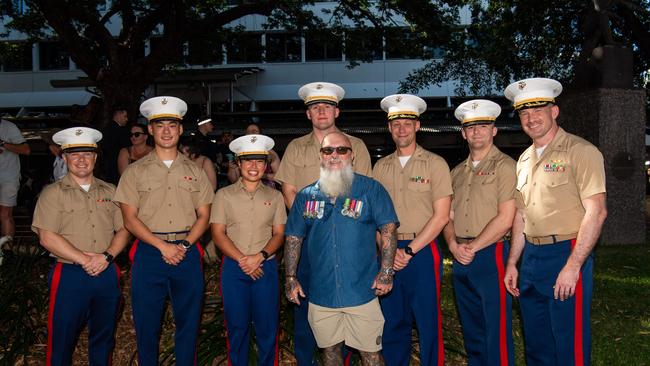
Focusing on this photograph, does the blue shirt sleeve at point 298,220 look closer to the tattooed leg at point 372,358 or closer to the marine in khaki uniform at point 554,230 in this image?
the tattooed leg at point 372,358

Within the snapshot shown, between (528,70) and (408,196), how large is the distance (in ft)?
46.2

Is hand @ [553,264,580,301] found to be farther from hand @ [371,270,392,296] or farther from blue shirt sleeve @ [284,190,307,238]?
blue shirt sleeve @ [284,190,307,238]

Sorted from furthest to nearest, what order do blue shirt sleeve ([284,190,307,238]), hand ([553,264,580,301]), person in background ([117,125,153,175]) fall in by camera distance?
person in background ([117,125,153,175])
blue shirt sleeve ([284,190,307,238])
hand ([553,264,580,301])

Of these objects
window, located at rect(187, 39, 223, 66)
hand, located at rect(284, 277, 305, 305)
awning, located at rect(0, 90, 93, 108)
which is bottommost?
hand, located at rect(284, 277, 305, 305)

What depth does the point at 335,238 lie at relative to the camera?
15.2 feet

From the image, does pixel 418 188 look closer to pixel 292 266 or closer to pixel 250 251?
pixel 292 266

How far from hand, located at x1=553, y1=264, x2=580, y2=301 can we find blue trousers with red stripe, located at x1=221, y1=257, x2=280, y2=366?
210 centimetres

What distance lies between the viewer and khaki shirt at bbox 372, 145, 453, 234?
5293mm

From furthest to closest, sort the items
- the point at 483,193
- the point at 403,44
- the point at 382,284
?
the point at 403,44, the point at 483,193, the point at 382,284

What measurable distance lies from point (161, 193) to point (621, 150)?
8.01m

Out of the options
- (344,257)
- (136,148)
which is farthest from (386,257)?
(136,148)

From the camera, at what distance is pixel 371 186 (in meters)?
4.77

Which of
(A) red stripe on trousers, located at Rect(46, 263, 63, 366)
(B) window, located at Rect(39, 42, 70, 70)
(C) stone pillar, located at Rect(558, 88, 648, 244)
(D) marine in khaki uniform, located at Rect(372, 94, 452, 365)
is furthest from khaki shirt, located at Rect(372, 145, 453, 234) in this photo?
(B) window, located at Rect(39, 42, 70, 70)

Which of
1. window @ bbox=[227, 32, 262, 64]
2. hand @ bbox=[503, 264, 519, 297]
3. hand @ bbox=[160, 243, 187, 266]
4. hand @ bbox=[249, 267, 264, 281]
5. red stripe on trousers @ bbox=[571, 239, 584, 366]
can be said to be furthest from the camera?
window @ bbox=[227, 32, 262, 64]
